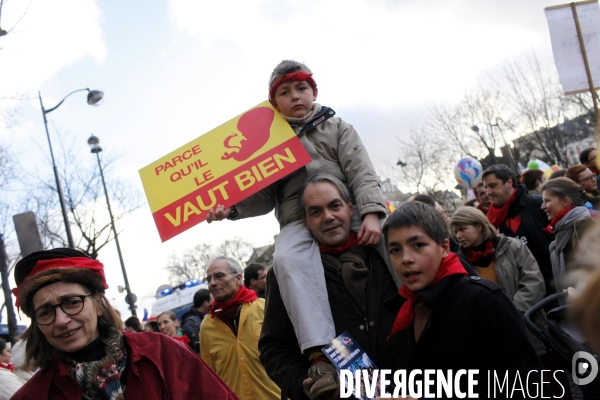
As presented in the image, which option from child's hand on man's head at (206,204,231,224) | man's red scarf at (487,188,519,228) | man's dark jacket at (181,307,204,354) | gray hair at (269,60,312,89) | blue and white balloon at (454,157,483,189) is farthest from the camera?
blue and white balloon at (454,157,483,189)

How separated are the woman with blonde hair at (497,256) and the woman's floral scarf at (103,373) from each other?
3.33 metres

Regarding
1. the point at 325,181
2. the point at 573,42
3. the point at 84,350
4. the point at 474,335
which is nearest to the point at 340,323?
the point at 474,335

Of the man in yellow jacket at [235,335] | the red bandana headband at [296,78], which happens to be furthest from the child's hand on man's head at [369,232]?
the man in yellow jacket at [235,335]

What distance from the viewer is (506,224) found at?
5.89 meters

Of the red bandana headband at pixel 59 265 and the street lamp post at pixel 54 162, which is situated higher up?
the street lamp post at pixel 54 162

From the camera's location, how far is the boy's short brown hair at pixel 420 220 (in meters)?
2.65

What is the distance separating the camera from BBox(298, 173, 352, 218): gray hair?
3.01 m

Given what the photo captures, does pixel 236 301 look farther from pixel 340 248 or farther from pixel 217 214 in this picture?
pixel 340 248

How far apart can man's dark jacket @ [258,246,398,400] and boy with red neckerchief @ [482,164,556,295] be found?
3.39 metres

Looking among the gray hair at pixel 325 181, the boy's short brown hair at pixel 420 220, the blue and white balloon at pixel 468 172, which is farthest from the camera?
the blue and white balloon at pixel 468 172

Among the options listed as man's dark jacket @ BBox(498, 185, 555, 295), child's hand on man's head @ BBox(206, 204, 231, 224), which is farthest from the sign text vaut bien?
man's dark jacket @ BBox(498, 185, 555, 295)

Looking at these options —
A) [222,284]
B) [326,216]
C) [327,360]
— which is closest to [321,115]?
[326,216]

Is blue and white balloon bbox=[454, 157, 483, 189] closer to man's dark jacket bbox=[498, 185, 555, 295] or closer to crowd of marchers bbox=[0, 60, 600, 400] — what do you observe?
man's dark jacket bbox=[498, 185, 555, 295]

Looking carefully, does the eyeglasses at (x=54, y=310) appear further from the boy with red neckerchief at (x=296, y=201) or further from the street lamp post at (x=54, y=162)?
the street lamp post at (x=54, y=162)
